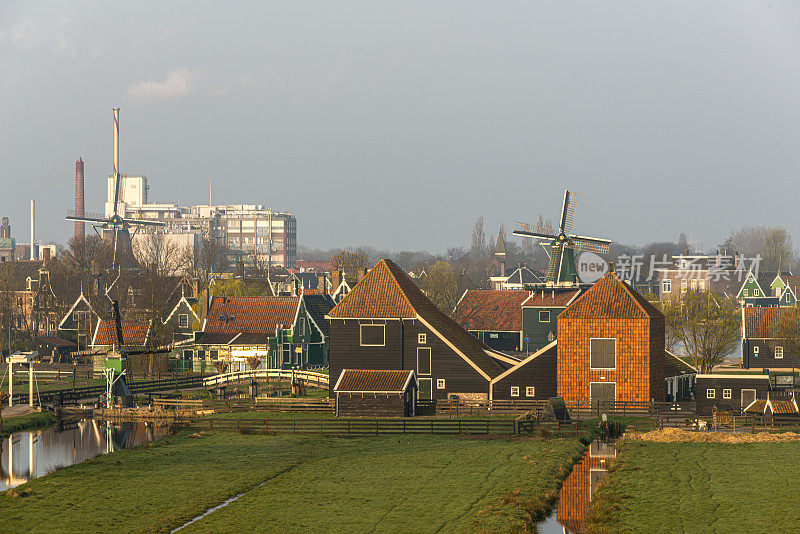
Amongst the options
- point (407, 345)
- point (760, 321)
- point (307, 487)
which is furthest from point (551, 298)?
point (307, 487)

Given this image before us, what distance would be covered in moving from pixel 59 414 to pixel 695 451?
1410 inches

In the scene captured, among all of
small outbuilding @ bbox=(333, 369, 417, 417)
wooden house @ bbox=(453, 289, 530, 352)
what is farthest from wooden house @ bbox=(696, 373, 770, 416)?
wooden house @ bbox=(453, 289, 530, 352)

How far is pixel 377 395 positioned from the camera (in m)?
60.6

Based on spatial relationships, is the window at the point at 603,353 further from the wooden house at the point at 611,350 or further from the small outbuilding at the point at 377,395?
the small outbuilding at the point at 377,395

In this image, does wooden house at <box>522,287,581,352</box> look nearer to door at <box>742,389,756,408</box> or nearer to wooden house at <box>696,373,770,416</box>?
wooden house at <box>696,373,770,416</box>

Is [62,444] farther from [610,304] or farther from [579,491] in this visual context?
[610,304]

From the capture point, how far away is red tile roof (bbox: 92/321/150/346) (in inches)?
3684

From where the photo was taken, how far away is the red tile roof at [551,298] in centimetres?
9525

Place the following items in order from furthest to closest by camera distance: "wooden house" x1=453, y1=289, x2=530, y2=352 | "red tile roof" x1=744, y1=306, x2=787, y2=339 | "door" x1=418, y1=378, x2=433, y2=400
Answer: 1. "wooden house" x1=453, y1=289, x2=530, y2=352
2. "red tile roof" x1=744, y1=306, x2=787, y2=339
3. "door" x1=418, y1=378, x2=433, y2=400

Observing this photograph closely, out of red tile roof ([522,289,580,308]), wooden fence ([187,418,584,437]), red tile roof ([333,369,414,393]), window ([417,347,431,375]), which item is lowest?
wooden fence ([187,418,584,437])

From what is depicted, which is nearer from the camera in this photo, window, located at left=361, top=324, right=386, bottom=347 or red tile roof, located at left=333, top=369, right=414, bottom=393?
red tile roof, located at left=333, top=369, right=414, bottom=393

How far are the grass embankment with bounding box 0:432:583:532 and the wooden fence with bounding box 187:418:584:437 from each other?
1890mm

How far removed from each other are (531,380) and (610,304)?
6.50 meters

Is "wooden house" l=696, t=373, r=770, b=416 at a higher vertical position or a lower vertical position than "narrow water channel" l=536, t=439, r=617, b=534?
higher
